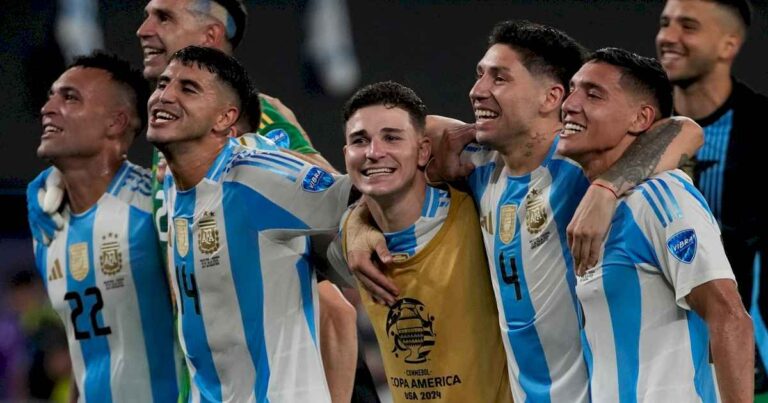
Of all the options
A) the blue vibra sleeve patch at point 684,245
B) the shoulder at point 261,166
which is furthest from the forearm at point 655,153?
the shoulder at point 261,166

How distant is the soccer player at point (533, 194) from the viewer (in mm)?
4355

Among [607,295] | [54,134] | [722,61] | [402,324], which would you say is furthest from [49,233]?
[722,61]

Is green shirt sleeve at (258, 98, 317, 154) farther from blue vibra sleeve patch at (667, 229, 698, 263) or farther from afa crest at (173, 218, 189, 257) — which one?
blue vibra sleeve patch at (667, 229, 698, 263)

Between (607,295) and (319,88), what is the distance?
17.4 feet

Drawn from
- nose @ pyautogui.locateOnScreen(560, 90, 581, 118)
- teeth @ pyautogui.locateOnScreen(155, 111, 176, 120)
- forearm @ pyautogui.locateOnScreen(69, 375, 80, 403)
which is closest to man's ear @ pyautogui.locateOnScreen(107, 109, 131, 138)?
teeth @ pyautogui.locateOnScreen(155, 111, 176, 120)

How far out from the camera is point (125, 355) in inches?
221

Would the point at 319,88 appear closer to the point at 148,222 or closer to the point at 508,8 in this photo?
the point at 508,8

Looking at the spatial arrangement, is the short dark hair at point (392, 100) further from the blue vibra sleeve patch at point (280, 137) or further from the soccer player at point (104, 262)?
the soccer player at point (104, 262)

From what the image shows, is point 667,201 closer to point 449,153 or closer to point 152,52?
point 449,153

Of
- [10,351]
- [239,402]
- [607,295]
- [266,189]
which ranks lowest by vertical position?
[10,351]

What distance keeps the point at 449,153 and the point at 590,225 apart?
0.86 metres

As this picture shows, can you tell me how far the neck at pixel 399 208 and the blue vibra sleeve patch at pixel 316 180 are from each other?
0.24 meters

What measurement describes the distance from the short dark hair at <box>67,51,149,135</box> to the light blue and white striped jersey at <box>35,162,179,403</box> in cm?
48

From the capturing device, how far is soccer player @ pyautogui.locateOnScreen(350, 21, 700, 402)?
14.3 feet
